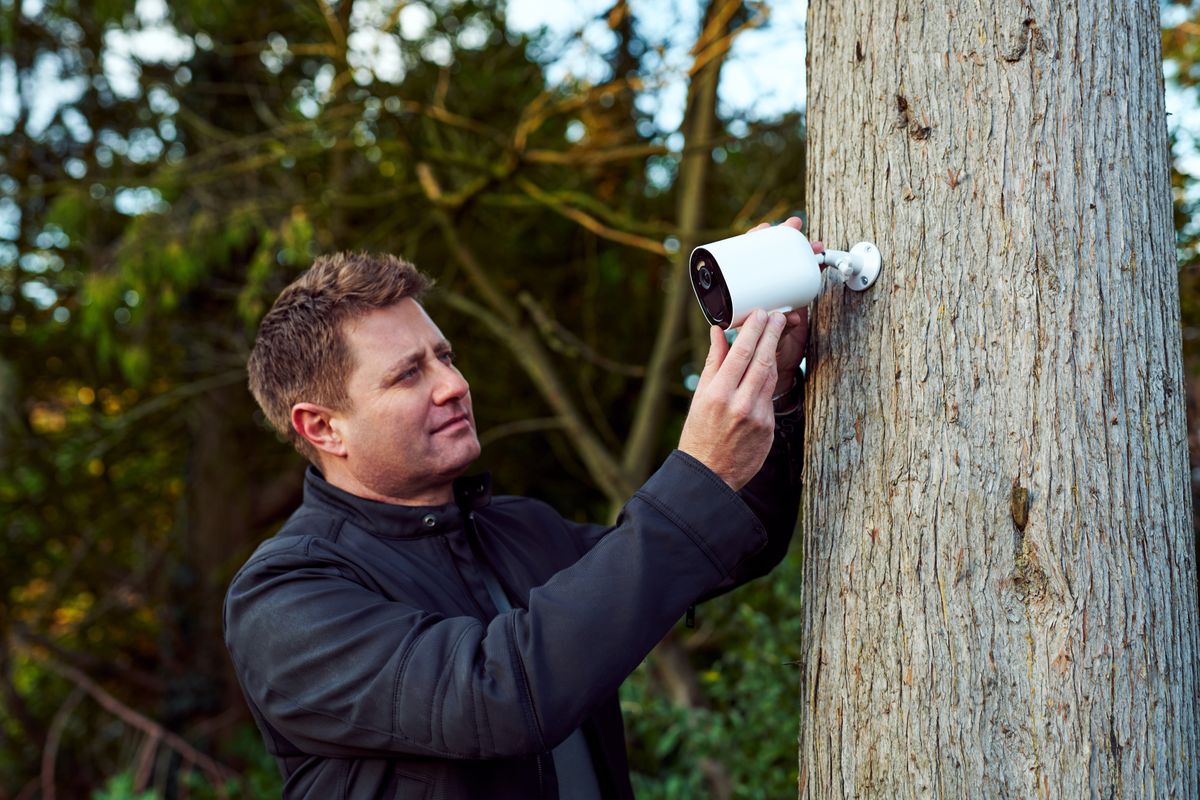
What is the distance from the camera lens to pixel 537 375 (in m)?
5.11

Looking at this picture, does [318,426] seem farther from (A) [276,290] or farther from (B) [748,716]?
(A) [276,290]

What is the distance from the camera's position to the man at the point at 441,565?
150 centimetres

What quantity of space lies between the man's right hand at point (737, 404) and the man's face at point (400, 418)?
1.83 ft

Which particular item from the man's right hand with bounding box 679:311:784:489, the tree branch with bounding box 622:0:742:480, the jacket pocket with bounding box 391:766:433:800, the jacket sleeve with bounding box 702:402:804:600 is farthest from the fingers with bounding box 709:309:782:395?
the tree branch with bounding box 622:0:742:480

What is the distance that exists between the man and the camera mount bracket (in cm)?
10

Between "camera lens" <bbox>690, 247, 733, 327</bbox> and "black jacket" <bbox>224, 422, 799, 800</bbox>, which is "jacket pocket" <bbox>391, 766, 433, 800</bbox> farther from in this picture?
"camera lens" <bbox>690, 247, 733, 327</bbox>

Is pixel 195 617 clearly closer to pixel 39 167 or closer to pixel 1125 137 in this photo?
pixel 39 167

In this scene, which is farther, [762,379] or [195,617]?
[195,617]

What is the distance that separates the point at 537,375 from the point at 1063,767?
12.6ft

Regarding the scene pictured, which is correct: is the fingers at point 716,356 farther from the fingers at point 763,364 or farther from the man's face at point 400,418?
the man's face at point 400,418

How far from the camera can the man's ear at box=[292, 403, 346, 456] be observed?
205 centimetres

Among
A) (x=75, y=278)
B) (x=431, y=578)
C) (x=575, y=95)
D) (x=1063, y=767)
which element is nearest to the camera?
(x=1063, y=767)

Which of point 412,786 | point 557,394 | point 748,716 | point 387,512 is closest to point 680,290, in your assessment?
point 557,394

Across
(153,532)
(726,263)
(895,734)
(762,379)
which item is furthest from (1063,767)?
(153,532)
